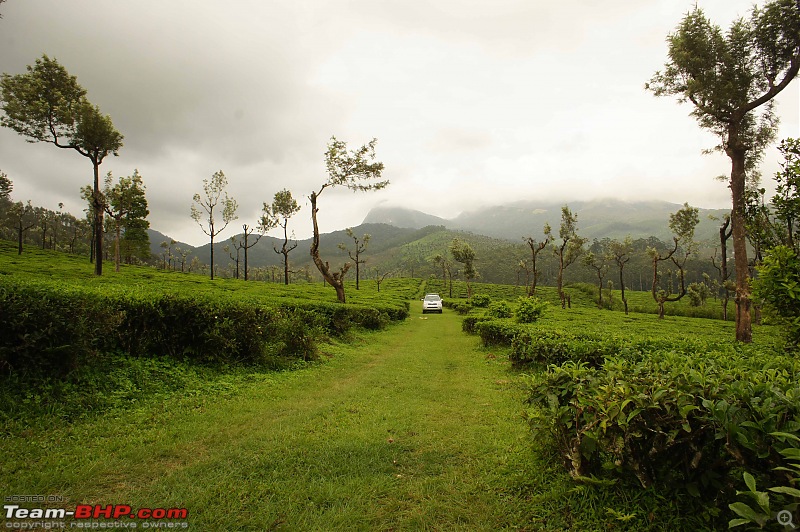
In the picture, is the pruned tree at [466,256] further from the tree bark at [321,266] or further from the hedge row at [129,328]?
the hedge row at [129,328]

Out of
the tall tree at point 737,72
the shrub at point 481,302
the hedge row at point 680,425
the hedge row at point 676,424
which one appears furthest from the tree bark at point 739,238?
the shrub at point 481,302

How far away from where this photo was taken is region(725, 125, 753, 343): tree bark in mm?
11727

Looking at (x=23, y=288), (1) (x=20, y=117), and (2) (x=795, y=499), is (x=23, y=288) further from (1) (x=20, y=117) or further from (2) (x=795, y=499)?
(1) (x=20, y=117)

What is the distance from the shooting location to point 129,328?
21.0 feet

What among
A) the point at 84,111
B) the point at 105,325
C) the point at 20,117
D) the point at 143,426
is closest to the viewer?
the point at 143,426

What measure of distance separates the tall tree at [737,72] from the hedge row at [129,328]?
14.5m

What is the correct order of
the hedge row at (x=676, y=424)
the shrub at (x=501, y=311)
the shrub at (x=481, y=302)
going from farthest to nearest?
the shrub at (x=481, y=302), the shrub at (x=501, y=311), the hedge row at (x=676, y=424)

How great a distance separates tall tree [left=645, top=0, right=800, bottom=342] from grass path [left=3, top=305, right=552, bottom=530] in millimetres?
11706

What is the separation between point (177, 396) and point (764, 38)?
61.6 feet

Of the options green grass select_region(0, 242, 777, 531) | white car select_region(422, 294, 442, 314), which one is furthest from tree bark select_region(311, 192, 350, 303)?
green grass select_region(0, 242, 777, 531)

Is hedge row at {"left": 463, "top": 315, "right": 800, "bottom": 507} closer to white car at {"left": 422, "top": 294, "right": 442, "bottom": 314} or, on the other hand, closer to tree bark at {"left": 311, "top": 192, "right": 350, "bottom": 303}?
tree bark at {"left": 311, "top": 192, "right": 350, "bottom": 303}

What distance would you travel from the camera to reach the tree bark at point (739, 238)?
1173cm

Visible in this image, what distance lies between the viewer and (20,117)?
74.2ft

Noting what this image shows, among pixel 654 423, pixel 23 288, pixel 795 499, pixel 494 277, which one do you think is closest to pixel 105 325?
pixel 23 288
